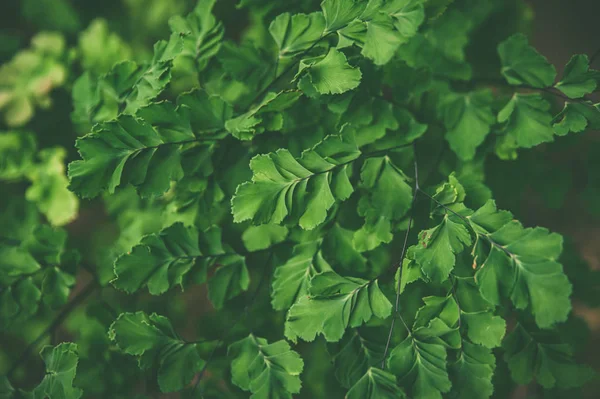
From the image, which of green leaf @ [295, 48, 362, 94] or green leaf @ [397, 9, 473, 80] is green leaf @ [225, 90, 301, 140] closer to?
green leaf @ [295, 48, 362, 94]

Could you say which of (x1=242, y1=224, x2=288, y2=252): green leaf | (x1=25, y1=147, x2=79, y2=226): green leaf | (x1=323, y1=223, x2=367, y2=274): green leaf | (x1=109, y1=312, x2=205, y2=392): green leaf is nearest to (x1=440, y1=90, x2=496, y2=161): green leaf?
(x1=323, y1=223, x2=367, y2=274): green leaf

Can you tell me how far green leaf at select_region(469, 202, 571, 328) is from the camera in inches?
24.7

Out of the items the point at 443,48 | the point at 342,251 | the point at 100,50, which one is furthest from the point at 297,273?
the point at 100,50

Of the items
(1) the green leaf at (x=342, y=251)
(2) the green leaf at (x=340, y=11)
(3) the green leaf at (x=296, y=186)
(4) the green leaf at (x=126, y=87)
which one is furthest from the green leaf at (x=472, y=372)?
(4) the green leaf at (x=126, y=87)

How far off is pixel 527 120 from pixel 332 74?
0.37 meters

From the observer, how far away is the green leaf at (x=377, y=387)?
68 cm

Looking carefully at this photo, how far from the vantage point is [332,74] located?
696 millimetres

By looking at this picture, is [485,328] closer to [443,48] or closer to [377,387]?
[377,387]

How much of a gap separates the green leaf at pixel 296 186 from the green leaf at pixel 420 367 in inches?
9.3

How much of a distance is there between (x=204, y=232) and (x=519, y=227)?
521mm

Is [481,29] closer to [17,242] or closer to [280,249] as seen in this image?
[280,249]

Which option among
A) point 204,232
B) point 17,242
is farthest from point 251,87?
point 17,242

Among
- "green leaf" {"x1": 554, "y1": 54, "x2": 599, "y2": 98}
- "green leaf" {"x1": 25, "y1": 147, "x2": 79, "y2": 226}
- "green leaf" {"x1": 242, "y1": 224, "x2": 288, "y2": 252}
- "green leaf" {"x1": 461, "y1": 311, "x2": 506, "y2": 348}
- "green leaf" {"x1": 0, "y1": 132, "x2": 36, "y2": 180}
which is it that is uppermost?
"green leaf" {"x1": 0, "y1": 132, "x2": 36, "y2": 180}

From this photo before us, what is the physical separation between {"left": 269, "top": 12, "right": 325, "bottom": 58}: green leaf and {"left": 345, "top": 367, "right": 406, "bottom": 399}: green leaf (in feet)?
1.72
